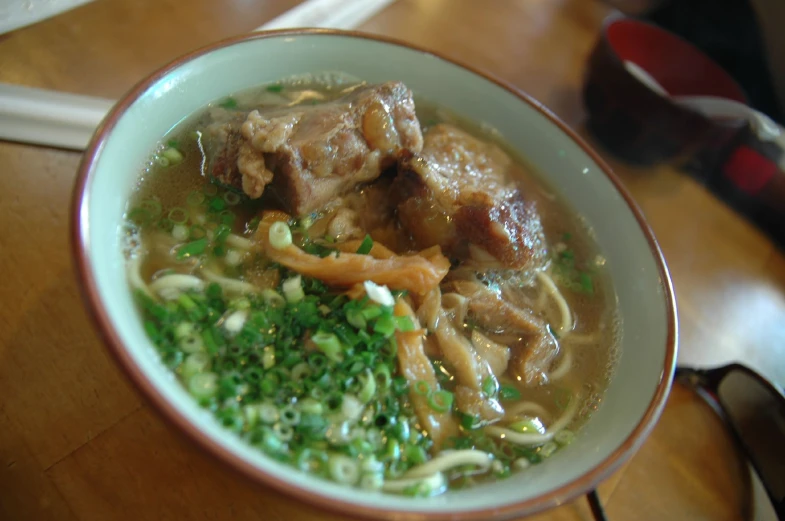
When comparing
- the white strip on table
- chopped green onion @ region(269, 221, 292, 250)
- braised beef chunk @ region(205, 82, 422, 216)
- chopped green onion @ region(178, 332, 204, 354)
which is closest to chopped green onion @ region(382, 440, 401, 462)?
chopped green onion @ region(178, 332, 204, 354)

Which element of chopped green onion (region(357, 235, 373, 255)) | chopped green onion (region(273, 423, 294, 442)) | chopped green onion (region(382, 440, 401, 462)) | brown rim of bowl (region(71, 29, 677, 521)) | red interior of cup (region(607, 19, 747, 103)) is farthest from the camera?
red interior of cup (region(607, 19, 747, 103))

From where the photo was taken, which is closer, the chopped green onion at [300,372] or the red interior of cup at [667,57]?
the chopped green onion at [300,372]

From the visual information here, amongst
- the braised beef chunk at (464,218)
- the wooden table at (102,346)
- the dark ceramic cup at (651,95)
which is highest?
the dark ceramic cup at (651,95)

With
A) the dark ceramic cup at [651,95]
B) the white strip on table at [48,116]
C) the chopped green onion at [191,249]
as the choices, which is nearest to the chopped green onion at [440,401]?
the chopped green onion at [191,249]

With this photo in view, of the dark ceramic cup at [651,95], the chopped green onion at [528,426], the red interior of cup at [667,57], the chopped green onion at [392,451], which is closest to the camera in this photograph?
the chopped green onion at [392,451]

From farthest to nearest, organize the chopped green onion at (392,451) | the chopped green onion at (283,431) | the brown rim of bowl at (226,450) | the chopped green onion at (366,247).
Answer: the chopped green onion at (366,247)
the chopped green onion at (392,451)
the chopped green onion at (283,431)
the brown rim of bowl at (226,450)

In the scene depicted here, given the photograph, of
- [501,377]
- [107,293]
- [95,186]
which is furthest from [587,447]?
[95,186]

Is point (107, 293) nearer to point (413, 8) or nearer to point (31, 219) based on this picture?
point (31, 219)

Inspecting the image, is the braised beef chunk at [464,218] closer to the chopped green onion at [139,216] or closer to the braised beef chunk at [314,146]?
the braised beef chunk at [314,146]

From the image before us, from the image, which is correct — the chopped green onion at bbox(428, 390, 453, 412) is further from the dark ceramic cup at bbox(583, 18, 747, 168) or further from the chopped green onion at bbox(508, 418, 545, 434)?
the dark ceramic cup at bbox(583, 18, 747, 168)
